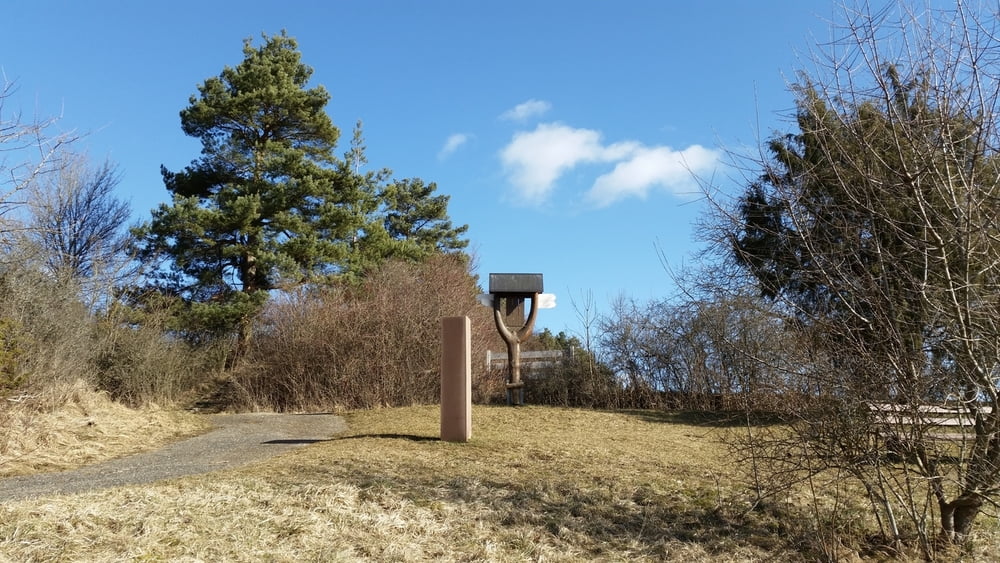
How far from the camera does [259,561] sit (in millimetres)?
3842

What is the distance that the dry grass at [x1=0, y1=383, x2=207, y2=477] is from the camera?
25.8 feet

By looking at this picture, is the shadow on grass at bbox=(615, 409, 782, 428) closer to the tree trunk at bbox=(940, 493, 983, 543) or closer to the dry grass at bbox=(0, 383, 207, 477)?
the tree trunk at bbox=(940, 493, 983, 543)

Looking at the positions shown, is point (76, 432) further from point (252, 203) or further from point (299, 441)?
Answer: point (252, 203)

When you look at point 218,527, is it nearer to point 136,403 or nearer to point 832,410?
point 832,410

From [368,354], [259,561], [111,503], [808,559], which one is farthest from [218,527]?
[368,354]

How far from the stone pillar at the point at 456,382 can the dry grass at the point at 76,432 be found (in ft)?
13.6

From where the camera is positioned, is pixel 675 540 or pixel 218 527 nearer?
pixel 218 527

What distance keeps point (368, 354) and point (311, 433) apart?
3476 millimetres

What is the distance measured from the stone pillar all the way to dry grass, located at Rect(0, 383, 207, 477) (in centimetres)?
416

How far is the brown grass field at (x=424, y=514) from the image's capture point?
4027 millimetres

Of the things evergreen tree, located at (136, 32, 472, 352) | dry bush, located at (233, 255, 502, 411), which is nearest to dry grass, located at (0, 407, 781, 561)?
dry bush, located at (233, 255, 502, 411)

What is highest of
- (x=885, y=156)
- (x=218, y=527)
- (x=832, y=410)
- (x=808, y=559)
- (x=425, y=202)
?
(x=425, y=202)

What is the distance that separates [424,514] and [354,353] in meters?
8.68

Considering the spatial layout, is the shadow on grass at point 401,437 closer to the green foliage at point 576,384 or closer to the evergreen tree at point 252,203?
the green foliage at point 576,384
